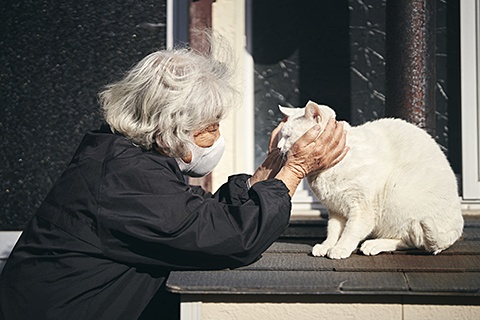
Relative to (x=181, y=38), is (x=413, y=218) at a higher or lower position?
lower

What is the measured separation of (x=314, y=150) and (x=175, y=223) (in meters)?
0.53

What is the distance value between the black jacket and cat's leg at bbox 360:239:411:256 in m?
0.39

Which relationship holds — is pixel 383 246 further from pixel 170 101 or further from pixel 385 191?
pixel 170 101

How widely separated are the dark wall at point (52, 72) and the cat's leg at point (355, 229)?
1801 mm

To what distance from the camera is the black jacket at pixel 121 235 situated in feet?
6.21

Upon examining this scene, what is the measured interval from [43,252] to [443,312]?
1077mm

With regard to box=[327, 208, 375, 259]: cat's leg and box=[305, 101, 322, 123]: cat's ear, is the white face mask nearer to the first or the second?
box=[305, 101, 322, 123]: cat's ear

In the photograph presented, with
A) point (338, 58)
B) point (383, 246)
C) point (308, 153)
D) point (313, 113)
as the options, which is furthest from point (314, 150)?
point (338, 58)

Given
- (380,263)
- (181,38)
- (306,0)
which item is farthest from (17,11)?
(380,263)

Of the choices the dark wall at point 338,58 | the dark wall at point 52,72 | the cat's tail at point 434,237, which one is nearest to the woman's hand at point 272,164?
the cat's tail at point 434,237

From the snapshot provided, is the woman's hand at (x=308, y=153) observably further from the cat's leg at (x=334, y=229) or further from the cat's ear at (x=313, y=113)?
the cat's leg at (x=334, y=229)

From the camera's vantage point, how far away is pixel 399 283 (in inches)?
70.5

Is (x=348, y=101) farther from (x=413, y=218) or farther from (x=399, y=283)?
(x=399, y=283)

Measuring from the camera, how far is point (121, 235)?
1927 mm
